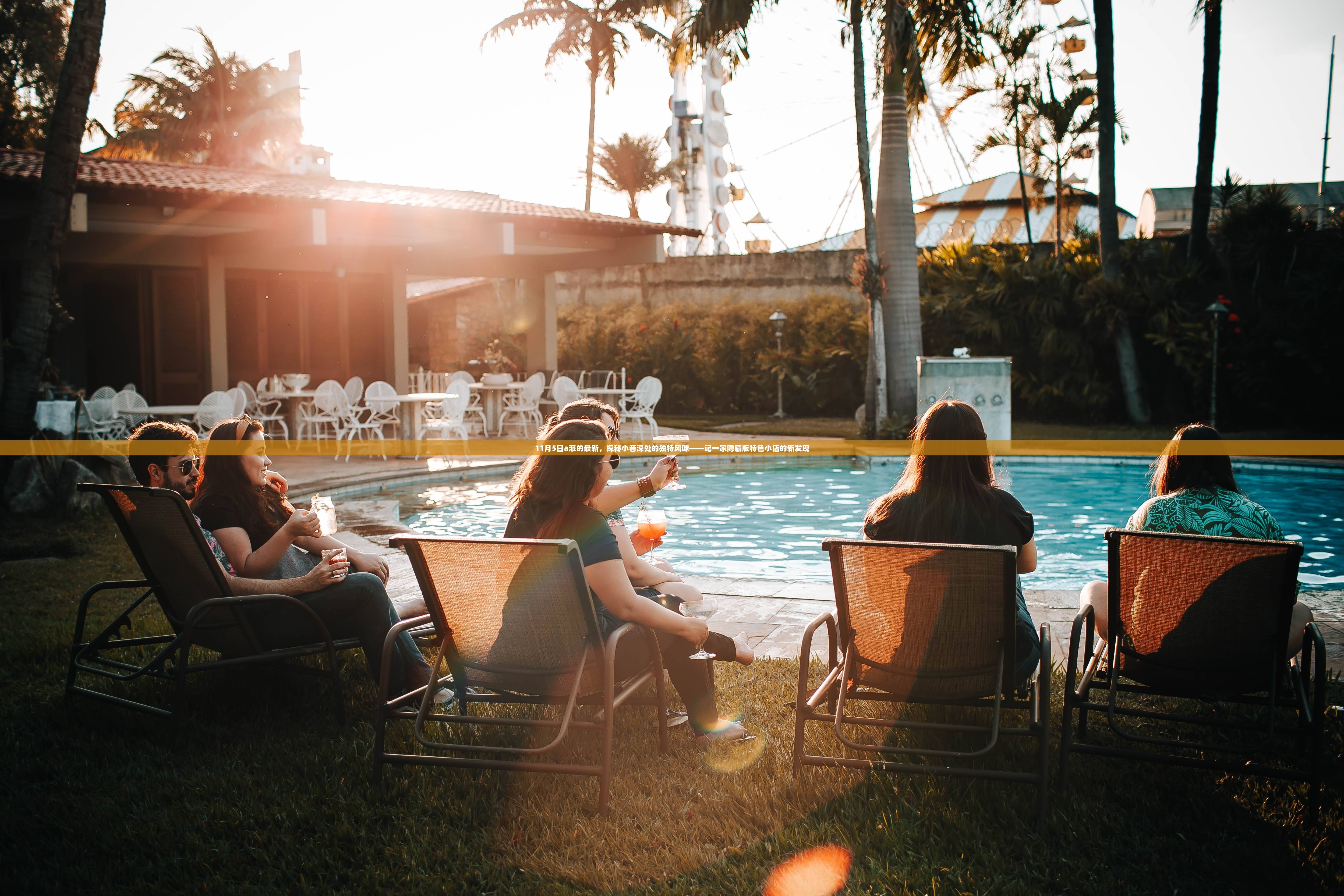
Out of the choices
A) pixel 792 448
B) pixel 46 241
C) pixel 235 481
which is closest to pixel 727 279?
pixel 792 448

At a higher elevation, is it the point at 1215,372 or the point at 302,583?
the point at 1215,372

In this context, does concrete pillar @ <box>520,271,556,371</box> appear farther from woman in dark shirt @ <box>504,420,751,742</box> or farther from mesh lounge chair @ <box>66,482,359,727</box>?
woman in dark shirt @ <box>504,420,751,742</box>

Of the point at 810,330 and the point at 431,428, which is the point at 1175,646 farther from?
the point at 810,330

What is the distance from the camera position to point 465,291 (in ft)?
76.0

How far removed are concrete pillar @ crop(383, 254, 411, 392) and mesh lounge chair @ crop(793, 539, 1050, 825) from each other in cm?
1349

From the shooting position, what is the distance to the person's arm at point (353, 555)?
3.66m

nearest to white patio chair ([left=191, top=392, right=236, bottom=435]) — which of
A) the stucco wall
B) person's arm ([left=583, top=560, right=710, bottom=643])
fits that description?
person's arm ([left=583, top=560, right=710, bottom=643])

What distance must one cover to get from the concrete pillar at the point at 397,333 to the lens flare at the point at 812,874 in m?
13.9

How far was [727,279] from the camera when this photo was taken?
21.5 meters

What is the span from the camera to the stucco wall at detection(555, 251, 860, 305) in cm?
2039

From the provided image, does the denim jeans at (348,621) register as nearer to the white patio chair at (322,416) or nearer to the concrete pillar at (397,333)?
the white patio chair at (322,416)

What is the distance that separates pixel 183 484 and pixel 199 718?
951 mm

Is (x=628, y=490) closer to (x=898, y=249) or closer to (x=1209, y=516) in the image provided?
(x=1209, y=516)

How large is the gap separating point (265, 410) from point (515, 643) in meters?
12.6
